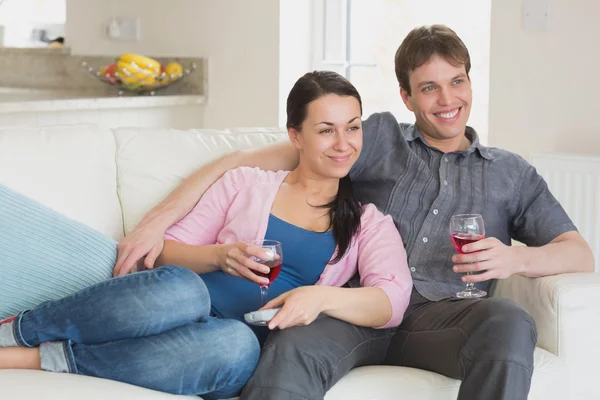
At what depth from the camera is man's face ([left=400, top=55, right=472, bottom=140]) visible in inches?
95.1

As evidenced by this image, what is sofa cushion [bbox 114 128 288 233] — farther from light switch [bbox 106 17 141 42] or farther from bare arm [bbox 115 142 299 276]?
light switch [bbox 106 17 141 42]

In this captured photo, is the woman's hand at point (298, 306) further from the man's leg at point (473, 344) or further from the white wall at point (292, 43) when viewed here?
the white wall at point (292, 43)

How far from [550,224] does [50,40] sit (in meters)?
3.79

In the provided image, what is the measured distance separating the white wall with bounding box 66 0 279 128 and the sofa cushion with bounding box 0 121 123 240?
6.23 ft

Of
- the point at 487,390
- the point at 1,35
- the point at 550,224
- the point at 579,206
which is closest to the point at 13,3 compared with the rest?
the point at 1,35

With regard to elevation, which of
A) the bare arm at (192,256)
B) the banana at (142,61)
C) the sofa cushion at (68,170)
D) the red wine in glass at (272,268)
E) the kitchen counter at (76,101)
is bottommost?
the bare arm at (192,256)

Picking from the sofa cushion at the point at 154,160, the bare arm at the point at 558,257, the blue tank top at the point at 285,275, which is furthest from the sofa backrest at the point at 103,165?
the bare arm at the point at 558,257

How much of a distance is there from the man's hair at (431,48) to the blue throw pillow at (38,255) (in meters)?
0.93

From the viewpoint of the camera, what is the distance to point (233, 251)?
2.07 m

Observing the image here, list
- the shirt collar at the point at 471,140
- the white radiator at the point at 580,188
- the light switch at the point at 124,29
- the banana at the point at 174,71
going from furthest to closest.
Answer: the light switch at the point at 124,29, the banana at the point at 174,71, the white radiator at the point at 580,188, the shirt collar at the point at 471,140

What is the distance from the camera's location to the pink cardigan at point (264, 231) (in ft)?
7.26

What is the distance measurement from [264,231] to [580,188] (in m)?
1.35

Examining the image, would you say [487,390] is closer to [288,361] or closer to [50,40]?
[288,361]

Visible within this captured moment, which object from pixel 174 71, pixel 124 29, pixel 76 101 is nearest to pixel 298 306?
pixel 76 101
